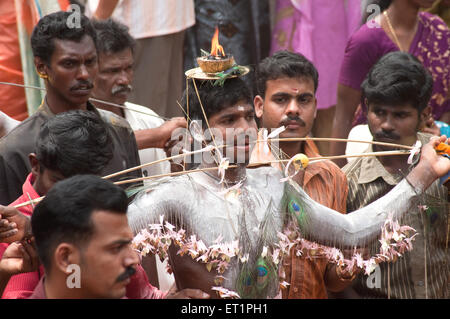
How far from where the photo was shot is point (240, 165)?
11.7 ft

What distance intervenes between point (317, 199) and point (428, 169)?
0.59 m

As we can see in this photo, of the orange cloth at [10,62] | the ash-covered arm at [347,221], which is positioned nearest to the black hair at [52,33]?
the orange cloth at [10,62]

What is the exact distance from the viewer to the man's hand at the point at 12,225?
3.15 meters

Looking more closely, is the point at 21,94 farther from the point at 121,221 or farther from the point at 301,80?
the point at 121,221

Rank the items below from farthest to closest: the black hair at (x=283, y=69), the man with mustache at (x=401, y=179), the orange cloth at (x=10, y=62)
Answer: the orange cloth at (x=10, y=62)
the black hair at (x=283, y=69)
the man with mustache at (x=401, y=179)

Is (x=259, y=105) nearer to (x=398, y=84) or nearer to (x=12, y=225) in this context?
(x=398, y=84)

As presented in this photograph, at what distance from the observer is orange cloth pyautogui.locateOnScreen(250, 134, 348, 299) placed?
384 cm

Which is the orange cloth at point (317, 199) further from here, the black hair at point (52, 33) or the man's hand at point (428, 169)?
the black hair at point (52, 33)

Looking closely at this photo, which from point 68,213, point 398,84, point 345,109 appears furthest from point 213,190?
point 345,109

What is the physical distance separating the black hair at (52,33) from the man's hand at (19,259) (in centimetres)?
138

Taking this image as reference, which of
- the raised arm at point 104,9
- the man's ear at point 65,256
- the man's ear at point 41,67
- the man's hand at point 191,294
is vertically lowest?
the man's hand at point 191,294

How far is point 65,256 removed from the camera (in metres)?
2.92
